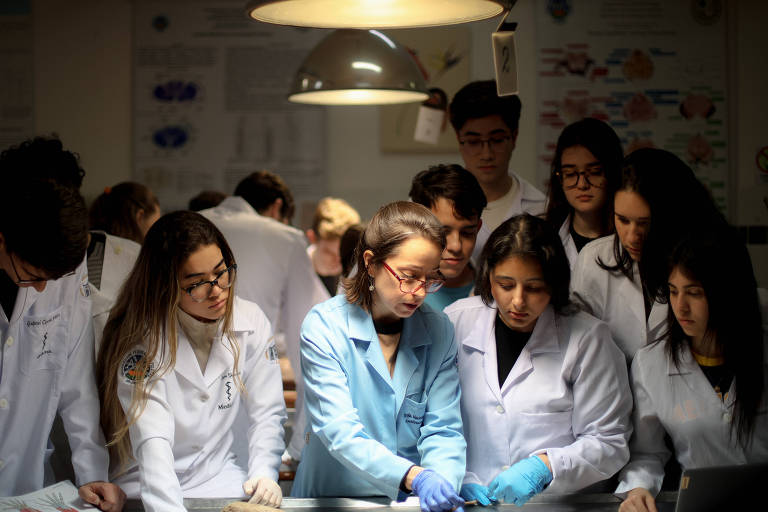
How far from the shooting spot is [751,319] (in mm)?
1682

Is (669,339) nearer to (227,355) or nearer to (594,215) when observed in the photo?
(594,215)

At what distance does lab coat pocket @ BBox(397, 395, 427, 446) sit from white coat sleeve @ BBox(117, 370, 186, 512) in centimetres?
49

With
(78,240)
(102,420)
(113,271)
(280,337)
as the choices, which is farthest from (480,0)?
(280,337)

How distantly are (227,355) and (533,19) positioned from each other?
3329 millimetres

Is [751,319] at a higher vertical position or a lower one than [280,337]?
higher

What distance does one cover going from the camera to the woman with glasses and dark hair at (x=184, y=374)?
1770 millimetres

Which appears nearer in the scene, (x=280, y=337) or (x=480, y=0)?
(x=480, y=0)

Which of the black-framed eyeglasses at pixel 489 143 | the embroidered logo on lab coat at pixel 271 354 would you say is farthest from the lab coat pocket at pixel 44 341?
the black-framed eyeglasses at pixel 489 143

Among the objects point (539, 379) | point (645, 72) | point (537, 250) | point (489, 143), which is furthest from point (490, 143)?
point (645, 72)

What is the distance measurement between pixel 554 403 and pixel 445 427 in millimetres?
271

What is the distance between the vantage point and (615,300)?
6.64ft

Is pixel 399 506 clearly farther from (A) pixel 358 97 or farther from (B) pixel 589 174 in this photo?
(A) pixel 358 97

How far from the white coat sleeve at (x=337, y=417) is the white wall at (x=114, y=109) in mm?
3002

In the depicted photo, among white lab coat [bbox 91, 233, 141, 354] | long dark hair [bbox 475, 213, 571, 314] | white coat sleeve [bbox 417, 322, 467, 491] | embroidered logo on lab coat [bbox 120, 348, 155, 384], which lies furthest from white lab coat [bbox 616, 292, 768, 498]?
white lab coat [bbox 91, 233, 141, 354]
